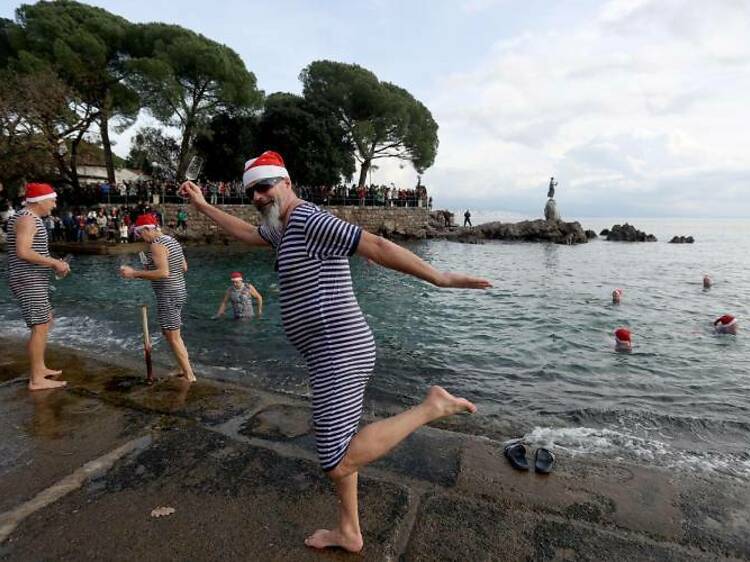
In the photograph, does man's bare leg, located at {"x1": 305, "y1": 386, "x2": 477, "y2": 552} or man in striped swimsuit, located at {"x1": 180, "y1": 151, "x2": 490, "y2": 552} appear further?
man's bare leg, located at {"x1": 305, "y1": 386, "x2": 477, "y2": 552}

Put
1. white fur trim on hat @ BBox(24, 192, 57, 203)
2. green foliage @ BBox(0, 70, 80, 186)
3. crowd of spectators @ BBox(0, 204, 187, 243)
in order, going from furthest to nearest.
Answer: crowd of spectators @ BBox(0, 204, 187, 243), green foliage @ BBox(0, 70, 80, 186), white fur trim on hat @ BBox(24, 192, 57, 203)

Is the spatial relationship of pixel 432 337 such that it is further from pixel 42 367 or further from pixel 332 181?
pixel 332 181

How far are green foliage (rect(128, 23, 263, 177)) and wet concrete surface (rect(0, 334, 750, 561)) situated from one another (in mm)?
32191

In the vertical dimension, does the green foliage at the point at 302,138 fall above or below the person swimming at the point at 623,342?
above

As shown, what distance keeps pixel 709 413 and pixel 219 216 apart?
23.4 ft

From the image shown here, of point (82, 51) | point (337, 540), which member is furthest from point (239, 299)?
point (82, 51)

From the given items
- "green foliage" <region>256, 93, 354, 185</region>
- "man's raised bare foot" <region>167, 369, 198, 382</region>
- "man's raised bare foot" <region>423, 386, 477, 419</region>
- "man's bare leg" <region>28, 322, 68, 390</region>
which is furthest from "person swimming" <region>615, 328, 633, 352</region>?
"green foliage" <region>256, 93, 354, 185</region>

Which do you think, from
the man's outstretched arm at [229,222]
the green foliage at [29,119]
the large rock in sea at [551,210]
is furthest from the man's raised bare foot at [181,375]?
the large rock in sea at [551,210]

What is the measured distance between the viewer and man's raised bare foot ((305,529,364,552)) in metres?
2.47

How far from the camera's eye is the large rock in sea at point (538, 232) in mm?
42062

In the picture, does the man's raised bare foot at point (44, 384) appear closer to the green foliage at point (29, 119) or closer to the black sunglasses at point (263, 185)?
the black sunglasses at point (263, 185)

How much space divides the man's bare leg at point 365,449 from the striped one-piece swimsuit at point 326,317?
0.24 ft

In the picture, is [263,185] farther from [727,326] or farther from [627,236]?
[627,236]

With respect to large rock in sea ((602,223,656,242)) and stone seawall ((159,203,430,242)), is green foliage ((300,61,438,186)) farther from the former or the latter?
large rock in sea ((602,223,656,242))
